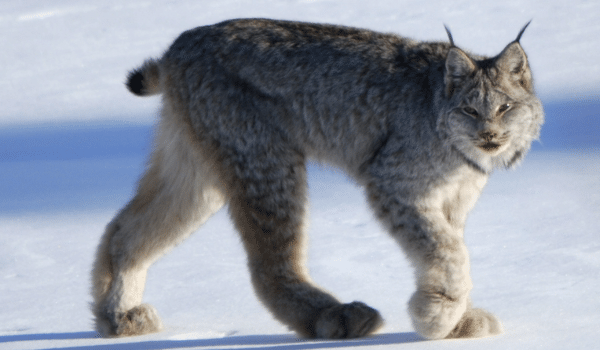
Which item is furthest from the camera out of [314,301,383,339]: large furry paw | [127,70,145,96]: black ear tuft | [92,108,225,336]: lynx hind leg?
[127,70,145,96]: black ear tuft

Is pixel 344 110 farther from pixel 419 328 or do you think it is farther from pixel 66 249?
pixel 66 249

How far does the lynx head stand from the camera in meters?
3.01

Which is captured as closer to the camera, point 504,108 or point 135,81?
point 504,108

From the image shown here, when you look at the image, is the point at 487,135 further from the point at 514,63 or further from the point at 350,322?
the point at 350,322

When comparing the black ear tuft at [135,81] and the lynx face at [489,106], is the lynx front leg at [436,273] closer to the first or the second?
A: the lynx face at [489,106]

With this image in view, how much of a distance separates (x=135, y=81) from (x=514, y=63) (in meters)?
1.56

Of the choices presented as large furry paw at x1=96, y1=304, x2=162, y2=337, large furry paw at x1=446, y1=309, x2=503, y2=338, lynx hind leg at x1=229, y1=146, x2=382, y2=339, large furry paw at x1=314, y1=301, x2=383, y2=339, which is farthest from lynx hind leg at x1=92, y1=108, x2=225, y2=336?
large furry paw at x1=446, y1=309, x2=503, y2=338

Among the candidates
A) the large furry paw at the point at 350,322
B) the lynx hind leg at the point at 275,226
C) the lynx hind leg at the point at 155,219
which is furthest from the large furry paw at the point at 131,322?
the large furry paw at the point at 350,322

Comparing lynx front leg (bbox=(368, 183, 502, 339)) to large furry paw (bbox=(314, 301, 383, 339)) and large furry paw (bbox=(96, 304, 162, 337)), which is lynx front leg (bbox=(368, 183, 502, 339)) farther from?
large furry paw (bbox=(96, 304, 162, 337))

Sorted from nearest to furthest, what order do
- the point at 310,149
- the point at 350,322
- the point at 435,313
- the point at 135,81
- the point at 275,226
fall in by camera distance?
the point at 435,313 < the point at 350,322 < the point at 275,226 < the point at 310,149 < the point at 135,81

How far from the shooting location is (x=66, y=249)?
13.6 feet

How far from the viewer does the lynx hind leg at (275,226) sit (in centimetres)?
320

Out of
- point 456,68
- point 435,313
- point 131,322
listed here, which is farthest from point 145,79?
point 435,313

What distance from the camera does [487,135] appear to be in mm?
2986
